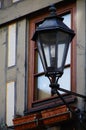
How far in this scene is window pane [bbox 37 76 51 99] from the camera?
10.3m

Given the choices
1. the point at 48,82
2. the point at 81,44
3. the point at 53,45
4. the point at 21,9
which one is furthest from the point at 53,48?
the point at 21,9

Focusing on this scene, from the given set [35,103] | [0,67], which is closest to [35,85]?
[35,103]

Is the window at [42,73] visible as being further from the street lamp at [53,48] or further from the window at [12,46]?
the street lamp at [53,48]

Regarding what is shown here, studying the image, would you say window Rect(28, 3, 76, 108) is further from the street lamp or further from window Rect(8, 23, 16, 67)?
the street lamp

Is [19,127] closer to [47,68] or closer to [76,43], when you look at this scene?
[76,43]

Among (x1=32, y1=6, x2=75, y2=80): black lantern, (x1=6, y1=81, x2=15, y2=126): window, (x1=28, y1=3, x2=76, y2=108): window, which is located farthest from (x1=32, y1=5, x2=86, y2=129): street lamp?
(x1=6, y1=81, x2=15, y2=126): window

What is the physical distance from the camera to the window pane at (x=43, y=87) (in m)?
10.3

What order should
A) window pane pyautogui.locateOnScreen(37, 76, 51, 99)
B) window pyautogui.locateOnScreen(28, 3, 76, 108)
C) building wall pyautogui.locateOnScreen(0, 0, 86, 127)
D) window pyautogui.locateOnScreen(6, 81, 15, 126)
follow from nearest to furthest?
window pyautogui.locateOnScreen(28, 3, 76, 108), window pane pyautogui.locateOnScreen(37, 76, 51, 99), building wall pyautogui.locateOnScreen(0, 0, 86, 127), window pyautogui.locateOnScreen(6, 81, 15, 126)

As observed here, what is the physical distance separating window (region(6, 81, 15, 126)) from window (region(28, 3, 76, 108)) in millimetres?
427

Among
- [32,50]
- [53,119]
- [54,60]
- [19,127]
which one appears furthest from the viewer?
[32,50]

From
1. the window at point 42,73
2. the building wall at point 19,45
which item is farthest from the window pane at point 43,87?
the building wall at point 19,45

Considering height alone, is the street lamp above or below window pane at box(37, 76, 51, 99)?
above

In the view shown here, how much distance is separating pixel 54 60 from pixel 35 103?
3038 millimetres

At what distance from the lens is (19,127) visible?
10.1 metres
